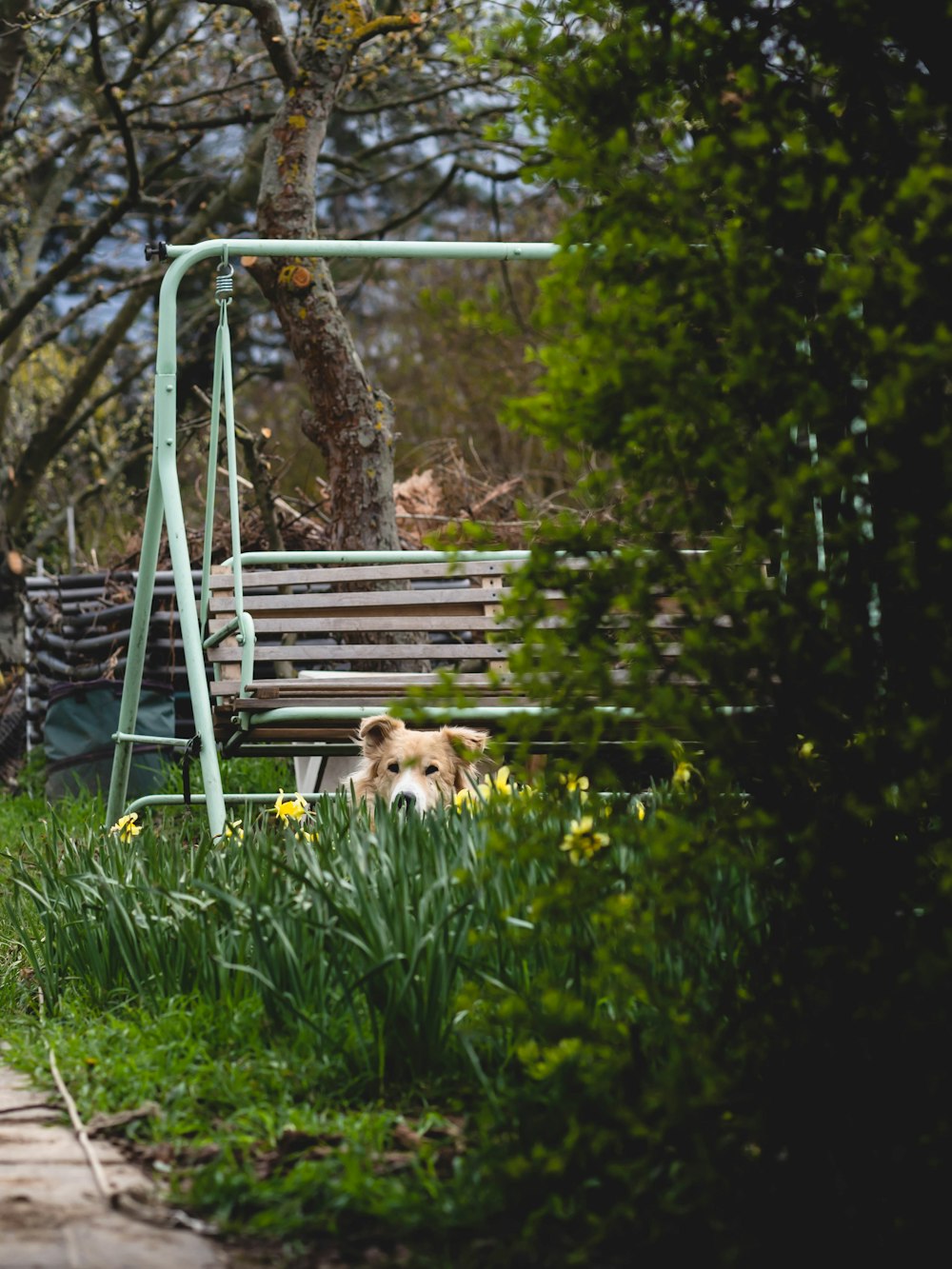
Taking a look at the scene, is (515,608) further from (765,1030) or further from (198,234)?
(198,234)

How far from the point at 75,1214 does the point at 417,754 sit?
2714 millimetres

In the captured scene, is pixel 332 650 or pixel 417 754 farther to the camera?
pixel 417 754

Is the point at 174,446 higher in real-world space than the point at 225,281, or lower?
lower

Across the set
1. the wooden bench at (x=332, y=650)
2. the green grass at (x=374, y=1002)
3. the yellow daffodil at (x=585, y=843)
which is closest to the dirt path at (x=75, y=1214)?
the green grass at (x=374, y=1002)

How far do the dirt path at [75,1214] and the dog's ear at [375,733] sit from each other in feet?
7.47

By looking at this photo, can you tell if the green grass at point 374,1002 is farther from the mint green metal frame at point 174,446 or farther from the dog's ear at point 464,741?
the dog's ear at point 464,741

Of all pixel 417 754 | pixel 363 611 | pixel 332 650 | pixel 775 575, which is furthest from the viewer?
pixel 363 611

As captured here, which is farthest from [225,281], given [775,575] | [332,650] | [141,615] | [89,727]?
[89,727]

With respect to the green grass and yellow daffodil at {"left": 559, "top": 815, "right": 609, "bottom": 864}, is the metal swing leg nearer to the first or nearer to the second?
the green grass

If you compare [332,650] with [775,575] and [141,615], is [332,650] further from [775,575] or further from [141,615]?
[775,575]

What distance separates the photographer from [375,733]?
4531mm

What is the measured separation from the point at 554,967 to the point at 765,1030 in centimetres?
45

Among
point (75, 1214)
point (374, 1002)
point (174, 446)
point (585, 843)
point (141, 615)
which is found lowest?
point (75, 1214)

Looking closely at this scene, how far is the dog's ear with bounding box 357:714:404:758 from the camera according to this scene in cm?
446
